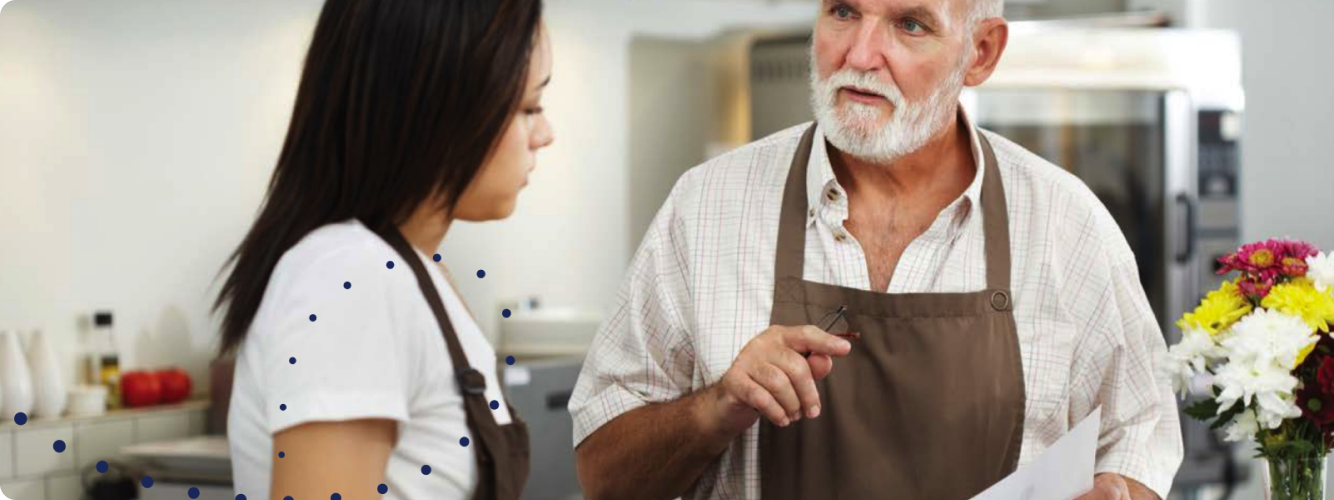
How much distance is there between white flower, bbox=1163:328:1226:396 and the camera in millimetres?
1511

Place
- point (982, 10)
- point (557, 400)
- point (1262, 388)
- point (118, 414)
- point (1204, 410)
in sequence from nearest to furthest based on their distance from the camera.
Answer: point (1262, 388)
point (1204, 410)
point (982, 10)
point (118, 414)
point (557, 400)

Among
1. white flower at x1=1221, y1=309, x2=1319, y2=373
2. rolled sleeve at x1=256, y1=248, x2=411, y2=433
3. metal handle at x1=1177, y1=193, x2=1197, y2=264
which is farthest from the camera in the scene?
metal handle at x1=1177, y1=193, x2=1197, y2=264

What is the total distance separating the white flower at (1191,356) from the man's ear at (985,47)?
0.47m

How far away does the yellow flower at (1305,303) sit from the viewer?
4.81 ft

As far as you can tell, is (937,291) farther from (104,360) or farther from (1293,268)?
(104,360)

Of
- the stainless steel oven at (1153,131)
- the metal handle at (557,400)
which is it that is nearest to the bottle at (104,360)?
the metal handle at (557,400)

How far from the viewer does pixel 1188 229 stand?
4.28 metres

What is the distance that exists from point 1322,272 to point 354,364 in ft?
3.18

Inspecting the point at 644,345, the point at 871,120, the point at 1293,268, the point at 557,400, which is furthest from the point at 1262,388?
the point at 557,400

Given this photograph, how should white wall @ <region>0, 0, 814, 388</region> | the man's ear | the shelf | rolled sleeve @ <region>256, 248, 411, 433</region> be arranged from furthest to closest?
white wall @ <region>0, 0, 814, 388</region>, the shelf, the man's ear, rolled sleeve @ <region>256, 248, 411, 433</region>

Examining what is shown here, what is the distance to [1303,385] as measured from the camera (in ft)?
4.84

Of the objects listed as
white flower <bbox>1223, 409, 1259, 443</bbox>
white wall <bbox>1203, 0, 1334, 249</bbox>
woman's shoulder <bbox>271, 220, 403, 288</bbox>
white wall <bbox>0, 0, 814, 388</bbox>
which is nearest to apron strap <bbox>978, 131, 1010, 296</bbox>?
white flower <bbox>1223, 409, 1259, 443</bbox>

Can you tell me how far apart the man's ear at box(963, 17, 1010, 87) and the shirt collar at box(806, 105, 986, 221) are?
9cm

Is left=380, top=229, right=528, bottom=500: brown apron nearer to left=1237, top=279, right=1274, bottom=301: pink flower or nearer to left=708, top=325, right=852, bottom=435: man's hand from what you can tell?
left=708, top=325, right=852, bottom=435: man's hand
